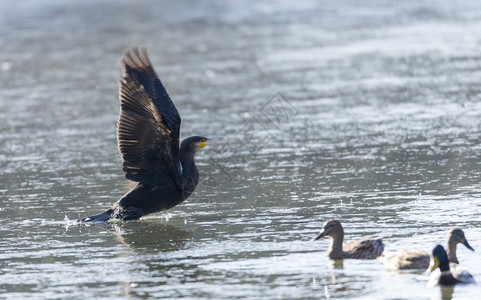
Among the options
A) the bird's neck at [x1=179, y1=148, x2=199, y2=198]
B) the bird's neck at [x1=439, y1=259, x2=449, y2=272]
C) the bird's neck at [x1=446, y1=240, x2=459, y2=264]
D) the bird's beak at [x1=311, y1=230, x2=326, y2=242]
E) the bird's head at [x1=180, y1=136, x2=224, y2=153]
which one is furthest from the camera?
the bird's head at [x1=180, y1=136, x2=224, y2=153]

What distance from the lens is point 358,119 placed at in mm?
15266

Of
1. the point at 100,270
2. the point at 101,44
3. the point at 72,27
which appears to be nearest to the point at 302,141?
the point at 100,270

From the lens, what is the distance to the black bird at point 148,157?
9992mm

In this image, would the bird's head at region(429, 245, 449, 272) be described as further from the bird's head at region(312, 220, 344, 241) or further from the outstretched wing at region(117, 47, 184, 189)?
the outstretched wing at region(117, 47, 184, 189)

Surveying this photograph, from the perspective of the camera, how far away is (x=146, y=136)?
396 inches

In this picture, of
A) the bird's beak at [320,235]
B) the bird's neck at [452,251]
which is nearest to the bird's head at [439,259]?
the bird's neck at [452,251]

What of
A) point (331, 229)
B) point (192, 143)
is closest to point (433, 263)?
point (331, 229)

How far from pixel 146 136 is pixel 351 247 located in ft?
9.11

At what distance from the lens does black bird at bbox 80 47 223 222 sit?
32.8ft

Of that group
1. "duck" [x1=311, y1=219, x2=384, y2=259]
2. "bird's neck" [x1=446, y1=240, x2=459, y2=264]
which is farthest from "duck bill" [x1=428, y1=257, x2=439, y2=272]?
"duck" [x1=311, y1=219, x2=384, y2=259]

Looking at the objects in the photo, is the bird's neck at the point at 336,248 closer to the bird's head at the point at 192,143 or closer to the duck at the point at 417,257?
the duck at the point at 417,257

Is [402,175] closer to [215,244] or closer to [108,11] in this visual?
[215,244]

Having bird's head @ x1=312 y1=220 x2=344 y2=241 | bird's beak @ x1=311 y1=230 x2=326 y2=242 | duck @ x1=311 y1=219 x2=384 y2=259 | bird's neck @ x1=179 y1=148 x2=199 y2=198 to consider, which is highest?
bird's neck @ x1=179 y1=148 x2=199 y2=198

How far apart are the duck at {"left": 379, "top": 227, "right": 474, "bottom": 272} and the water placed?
0.10 metres
